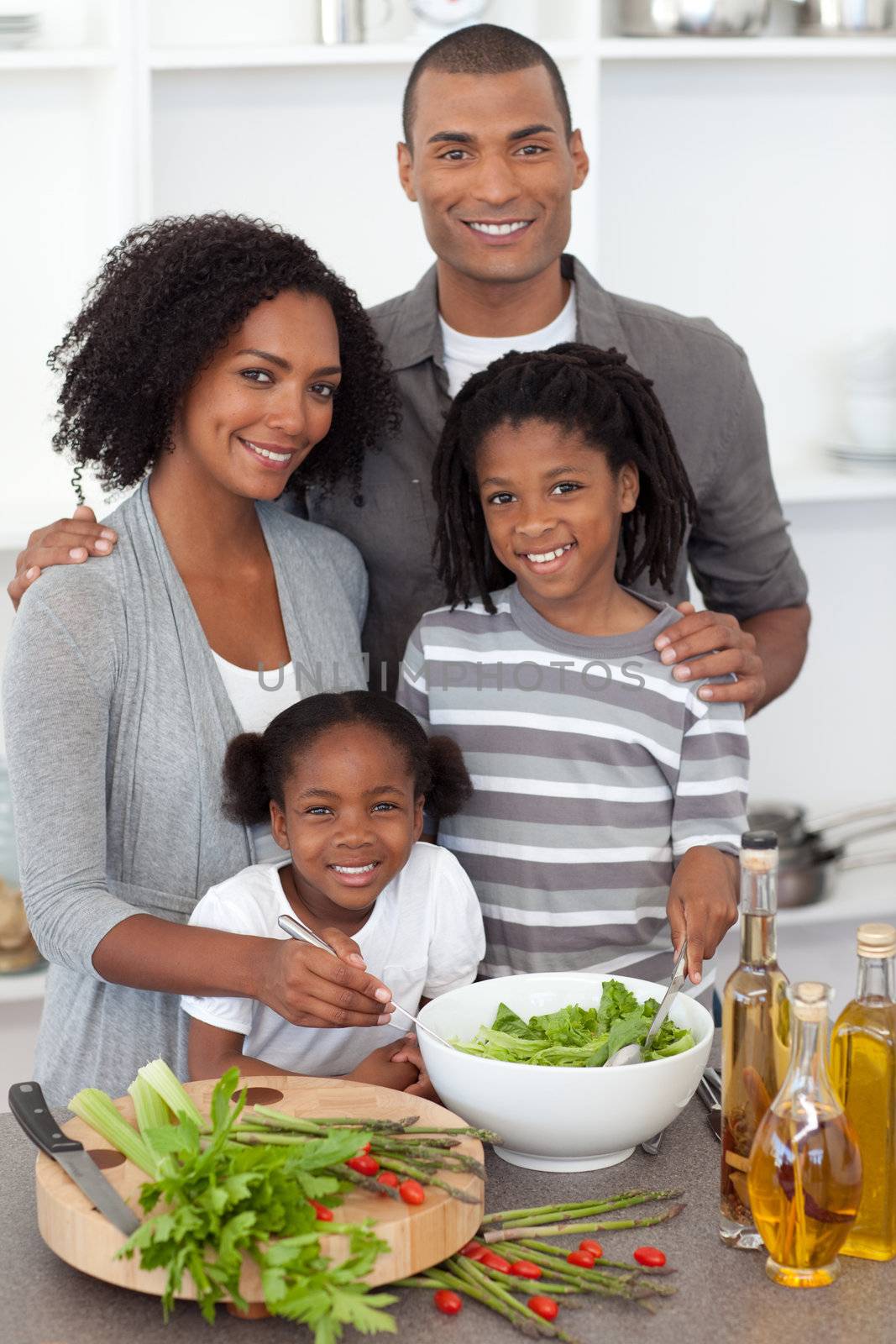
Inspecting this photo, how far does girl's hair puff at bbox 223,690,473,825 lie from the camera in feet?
5.45

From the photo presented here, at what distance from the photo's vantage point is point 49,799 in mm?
1593

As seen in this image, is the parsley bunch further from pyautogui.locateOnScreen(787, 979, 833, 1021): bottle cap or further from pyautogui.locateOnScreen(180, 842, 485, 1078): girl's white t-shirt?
pyautogui.locateOnScreen(180, 842, 485, 1078): girl's white t-shirt

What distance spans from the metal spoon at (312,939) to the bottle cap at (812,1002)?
32cm

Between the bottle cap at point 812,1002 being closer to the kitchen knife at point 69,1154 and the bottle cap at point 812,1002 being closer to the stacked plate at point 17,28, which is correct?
the kitchen knife at point 69,1154

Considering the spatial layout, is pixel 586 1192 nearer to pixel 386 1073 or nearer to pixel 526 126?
pixel 386 1073

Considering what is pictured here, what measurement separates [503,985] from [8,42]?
1925 mm

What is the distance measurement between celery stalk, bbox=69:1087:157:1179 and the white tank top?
1.66 feet

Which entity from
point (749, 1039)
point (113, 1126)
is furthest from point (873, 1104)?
point (113, 1126)

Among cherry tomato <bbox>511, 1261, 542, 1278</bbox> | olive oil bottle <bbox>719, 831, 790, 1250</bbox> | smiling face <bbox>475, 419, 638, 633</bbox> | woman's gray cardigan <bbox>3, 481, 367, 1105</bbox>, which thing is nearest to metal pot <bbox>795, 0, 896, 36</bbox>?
smiling face <bbox>475, 419, 638, 633</bbox>

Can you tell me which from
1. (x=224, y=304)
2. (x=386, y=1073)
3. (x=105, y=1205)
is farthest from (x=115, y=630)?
(x=105, y=1205)

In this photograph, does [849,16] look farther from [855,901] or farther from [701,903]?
[701,903]

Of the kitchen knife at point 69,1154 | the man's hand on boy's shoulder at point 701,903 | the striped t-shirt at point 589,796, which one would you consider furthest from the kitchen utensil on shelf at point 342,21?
the kitchen knife at point 69,1154

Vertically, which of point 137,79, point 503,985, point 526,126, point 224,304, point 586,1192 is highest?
point 137,79

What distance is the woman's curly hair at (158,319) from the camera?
68.9 inches
